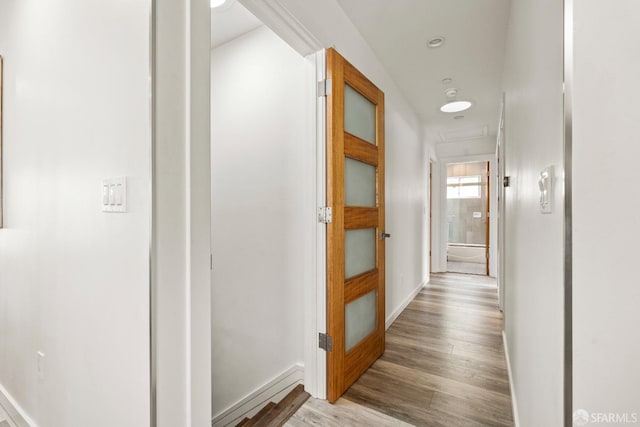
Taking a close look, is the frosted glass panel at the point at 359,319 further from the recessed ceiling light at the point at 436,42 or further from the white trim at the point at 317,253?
the recessed ceiling light at the point at 436,42

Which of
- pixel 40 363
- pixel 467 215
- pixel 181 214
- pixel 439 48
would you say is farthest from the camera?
pixel 467 215

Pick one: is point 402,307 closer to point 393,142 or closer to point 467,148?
point 393,142

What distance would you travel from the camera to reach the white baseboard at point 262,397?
1.94 meters

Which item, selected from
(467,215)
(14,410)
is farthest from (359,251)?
(467,215)

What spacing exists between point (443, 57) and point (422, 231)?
8.68 feet

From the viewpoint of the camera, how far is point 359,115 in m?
2.10

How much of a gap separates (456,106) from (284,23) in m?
3.01

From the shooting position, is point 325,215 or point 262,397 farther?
point 262,397

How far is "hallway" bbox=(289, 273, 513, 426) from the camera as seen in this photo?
1.65 metres
